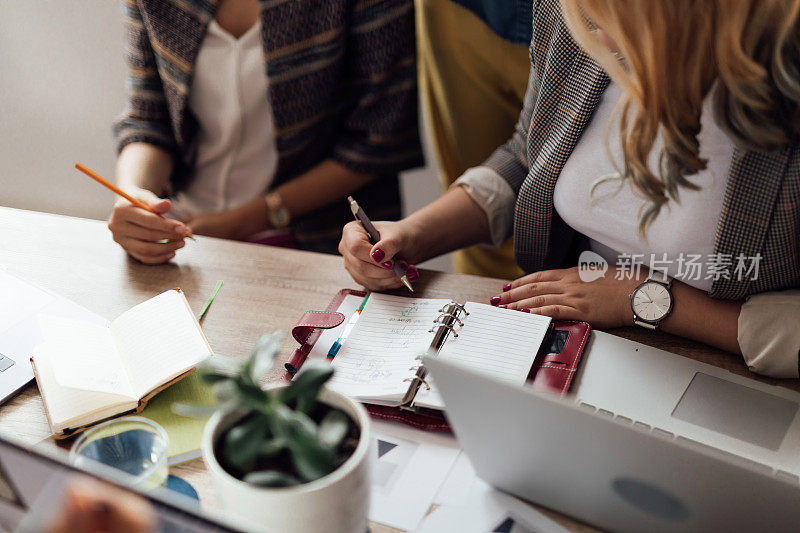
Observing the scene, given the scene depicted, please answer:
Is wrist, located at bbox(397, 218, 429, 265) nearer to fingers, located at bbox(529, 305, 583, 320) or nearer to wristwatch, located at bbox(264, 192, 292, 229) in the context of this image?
fingers, located at bbox(529, 305, 583, 320)

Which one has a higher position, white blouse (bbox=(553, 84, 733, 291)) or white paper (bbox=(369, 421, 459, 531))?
white blouse (bbox=(553, 84, 733, 291))

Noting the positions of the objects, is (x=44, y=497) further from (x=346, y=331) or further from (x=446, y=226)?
(x=446, y=226)

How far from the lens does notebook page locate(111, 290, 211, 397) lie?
79 cm

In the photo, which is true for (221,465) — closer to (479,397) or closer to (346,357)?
(479,397)

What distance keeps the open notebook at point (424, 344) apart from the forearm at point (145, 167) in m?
0.65

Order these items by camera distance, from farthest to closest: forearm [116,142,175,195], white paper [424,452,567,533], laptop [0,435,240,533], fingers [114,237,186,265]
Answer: forearm [116,142,175,195]
fingers [114,237,186,265]
white paper [424,452,567,533]
laptop [0,435,240,533]

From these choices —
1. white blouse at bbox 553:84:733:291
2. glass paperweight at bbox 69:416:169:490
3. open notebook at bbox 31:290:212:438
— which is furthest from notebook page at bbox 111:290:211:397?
white blouse at bbox 553:84:733:291

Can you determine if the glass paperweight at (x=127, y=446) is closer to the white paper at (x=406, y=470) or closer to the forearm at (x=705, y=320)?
the white paper at (x=406, y=470)

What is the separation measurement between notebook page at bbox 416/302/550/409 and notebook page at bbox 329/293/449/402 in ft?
0.12

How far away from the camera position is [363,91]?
1.46 metres

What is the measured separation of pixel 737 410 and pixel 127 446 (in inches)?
25.5

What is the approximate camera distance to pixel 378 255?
0.94 m

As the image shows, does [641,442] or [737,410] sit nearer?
[641,442]

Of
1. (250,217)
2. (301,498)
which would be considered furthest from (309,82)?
(301,498)
